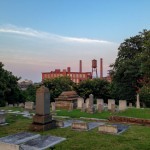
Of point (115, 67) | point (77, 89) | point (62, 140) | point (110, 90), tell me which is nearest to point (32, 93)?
point (77, 89)

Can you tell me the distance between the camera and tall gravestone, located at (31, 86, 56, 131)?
14.2 meters

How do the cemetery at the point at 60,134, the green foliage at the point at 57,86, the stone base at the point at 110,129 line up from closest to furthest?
the cemetery at the point at 60,134
the stone base at the point at 110,129
the green foliage at the point at 57,86

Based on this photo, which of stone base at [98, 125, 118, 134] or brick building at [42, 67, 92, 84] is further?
brick building at [42, 67, 92, 84]

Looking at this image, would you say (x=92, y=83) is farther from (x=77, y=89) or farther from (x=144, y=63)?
(x=144, y=63)

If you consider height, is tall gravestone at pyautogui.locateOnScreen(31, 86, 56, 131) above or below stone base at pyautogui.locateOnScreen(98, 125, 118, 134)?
above

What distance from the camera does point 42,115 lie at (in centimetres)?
1455

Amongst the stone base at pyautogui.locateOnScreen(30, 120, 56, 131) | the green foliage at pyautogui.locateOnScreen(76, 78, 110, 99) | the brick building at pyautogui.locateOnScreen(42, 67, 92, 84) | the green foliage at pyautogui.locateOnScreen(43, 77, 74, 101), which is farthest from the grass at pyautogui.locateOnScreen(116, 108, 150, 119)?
the brick building at pyautogui.locateOnScreen(42, 67, 92, 84)

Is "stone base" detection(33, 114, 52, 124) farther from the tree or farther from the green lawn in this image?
the tree

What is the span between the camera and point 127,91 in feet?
121

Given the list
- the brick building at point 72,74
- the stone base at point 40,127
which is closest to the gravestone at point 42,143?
the stone base at point 40,127

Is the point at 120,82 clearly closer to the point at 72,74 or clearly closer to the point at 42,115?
the point at 42,115

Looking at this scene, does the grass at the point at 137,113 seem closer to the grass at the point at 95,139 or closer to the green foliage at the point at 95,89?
the grass at the point at 95,139

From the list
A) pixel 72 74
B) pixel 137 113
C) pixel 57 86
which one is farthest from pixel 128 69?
pixel 72 74

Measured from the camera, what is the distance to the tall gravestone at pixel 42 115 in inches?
559
